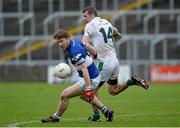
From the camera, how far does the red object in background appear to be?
36.2m

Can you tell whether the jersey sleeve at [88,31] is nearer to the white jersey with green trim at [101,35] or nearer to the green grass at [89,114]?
the white jersey with green trim at [101,35]

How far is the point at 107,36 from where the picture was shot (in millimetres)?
15117

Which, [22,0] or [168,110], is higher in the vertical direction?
[22,0]

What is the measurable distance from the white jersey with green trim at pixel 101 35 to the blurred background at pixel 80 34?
20.9m

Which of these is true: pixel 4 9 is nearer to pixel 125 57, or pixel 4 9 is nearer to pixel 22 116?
pixel 125 57

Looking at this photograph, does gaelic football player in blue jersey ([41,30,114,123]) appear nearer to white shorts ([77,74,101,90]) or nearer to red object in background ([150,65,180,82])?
white shorts ([77,74,101,90])

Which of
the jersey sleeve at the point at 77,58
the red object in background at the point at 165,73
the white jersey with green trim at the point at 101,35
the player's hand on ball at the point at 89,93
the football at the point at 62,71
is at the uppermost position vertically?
the white jersey with green trim at the point at 101,35

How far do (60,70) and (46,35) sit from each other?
2591cm

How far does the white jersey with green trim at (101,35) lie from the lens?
49.1 ft

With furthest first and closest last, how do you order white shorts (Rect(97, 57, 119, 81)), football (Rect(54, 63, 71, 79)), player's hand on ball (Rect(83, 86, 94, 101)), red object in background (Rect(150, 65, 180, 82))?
red object in background (Rect(150, 65, 180, 82)), white shorts (Rect(97, 57, 119, 81)), football (Rect(54, 63, 71, 79)), player's hand on ball (Rect(83, 86, 94, 101))

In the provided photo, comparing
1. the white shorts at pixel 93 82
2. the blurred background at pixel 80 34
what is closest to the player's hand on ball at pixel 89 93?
the white shorts at pixel 93 82

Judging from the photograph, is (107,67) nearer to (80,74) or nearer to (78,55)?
(80,74)

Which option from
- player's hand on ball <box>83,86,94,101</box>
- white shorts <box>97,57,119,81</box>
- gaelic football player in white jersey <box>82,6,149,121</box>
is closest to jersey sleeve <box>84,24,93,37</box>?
gaelic football player in white jersey <box>82,6,149,121</box>

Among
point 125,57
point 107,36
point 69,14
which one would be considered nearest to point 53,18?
point 69,14
